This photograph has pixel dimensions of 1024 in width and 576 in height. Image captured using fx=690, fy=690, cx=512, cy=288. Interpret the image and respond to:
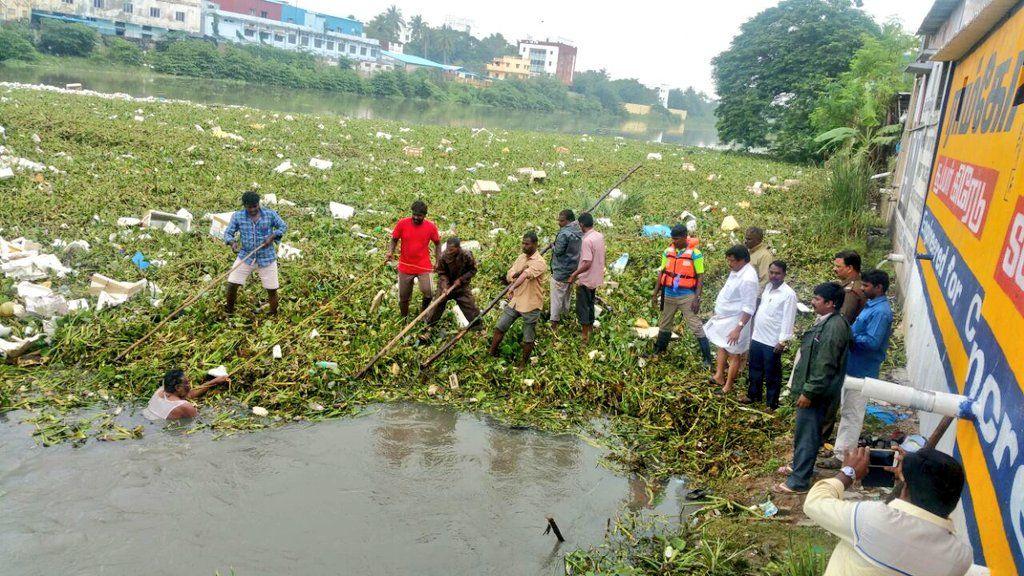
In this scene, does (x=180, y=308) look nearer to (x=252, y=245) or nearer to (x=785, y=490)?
(x=252, y=245)

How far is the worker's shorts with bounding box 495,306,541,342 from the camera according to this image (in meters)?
6.28

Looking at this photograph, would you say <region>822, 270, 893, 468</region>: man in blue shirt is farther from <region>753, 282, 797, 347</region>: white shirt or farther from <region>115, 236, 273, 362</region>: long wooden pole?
<region>115, 236, 273, 362</region>: long wooden pole

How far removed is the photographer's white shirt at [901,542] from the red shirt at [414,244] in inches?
197

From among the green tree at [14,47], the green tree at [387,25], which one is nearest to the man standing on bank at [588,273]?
the green tree at [14,47]

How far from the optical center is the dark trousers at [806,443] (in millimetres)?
4242

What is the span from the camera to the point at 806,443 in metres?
4.30

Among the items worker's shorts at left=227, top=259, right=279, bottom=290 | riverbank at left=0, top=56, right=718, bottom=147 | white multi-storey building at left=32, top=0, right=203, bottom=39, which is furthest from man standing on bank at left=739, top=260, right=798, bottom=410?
white multi-storey building at left=32, top=0, right=203, bottom=39

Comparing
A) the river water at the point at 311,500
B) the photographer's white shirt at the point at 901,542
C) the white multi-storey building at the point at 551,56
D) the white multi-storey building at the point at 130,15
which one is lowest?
the river water at the point at 311,500

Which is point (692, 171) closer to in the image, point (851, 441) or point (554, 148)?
point (554, 148)

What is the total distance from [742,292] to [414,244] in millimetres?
3083

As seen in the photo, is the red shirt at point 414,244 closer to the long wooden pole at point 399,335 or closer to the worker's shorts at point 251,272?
the long wooden pole at point 399,335

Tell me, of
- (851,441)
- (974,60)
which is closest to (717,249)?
(974,60)

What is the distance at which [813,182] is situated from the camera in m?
14.7

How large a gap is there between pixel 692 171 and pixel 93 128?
44.0 feet
